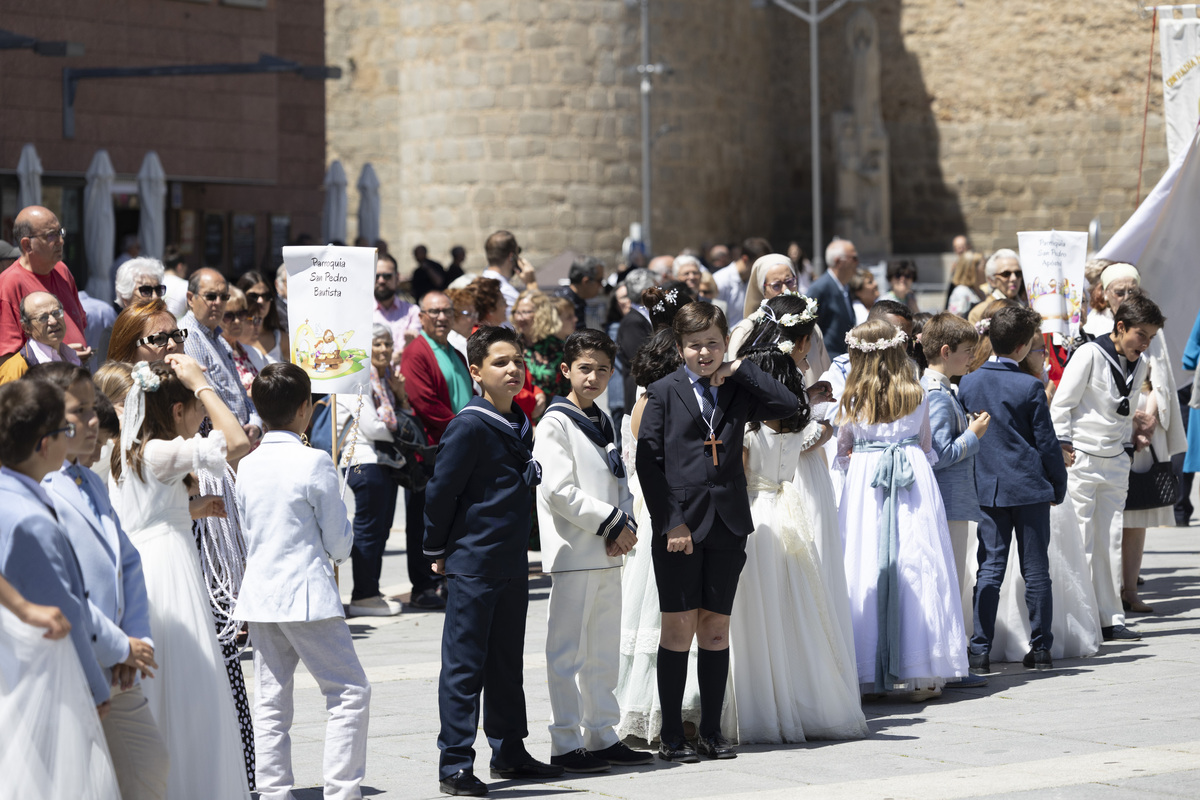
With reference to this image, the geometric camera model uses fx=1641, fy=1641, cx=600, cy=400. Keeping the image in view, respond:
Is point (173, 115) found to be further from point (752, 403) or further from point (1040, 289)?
point (752, 403)

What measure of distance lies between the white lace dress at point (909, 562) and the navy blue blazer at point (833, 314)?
172 inches

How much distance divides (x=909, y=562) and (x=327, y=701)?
2763 millimetres

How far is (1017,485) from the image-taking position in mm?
7465

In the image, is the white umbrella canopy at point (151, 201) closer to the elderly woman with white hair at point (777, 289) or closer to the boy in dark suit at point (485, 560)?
the elderly woman with white hair at point (777, 289)

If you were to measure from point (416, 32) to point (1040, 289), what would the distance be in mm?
19545

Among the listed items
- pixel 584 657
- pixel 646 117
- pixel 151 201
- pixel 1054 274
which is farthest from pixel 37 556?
pixel 646 117

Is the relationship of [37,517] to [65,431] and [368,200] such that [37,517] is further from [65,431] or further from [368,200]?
[368,200]

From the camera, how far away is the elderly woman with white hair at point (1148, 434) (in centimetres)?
898

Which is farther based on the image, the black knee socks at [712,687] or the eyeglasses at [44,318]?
the eyeglasses at [44,318]

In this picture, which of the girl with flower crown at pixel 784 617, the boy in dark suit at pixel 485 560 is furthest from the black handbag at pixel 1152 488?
the boy in dark suit at pixel 485 560

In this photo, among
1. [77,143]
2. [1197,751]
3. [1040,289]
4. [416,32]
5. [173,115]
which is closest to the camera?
[1197,751]

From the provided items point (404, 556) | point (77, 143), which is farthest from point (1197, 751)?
point (77, 143)

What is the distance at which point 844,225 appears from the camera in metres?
30.5

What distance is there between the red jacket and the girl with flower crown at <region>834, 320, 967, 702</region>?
3037 millimetres
